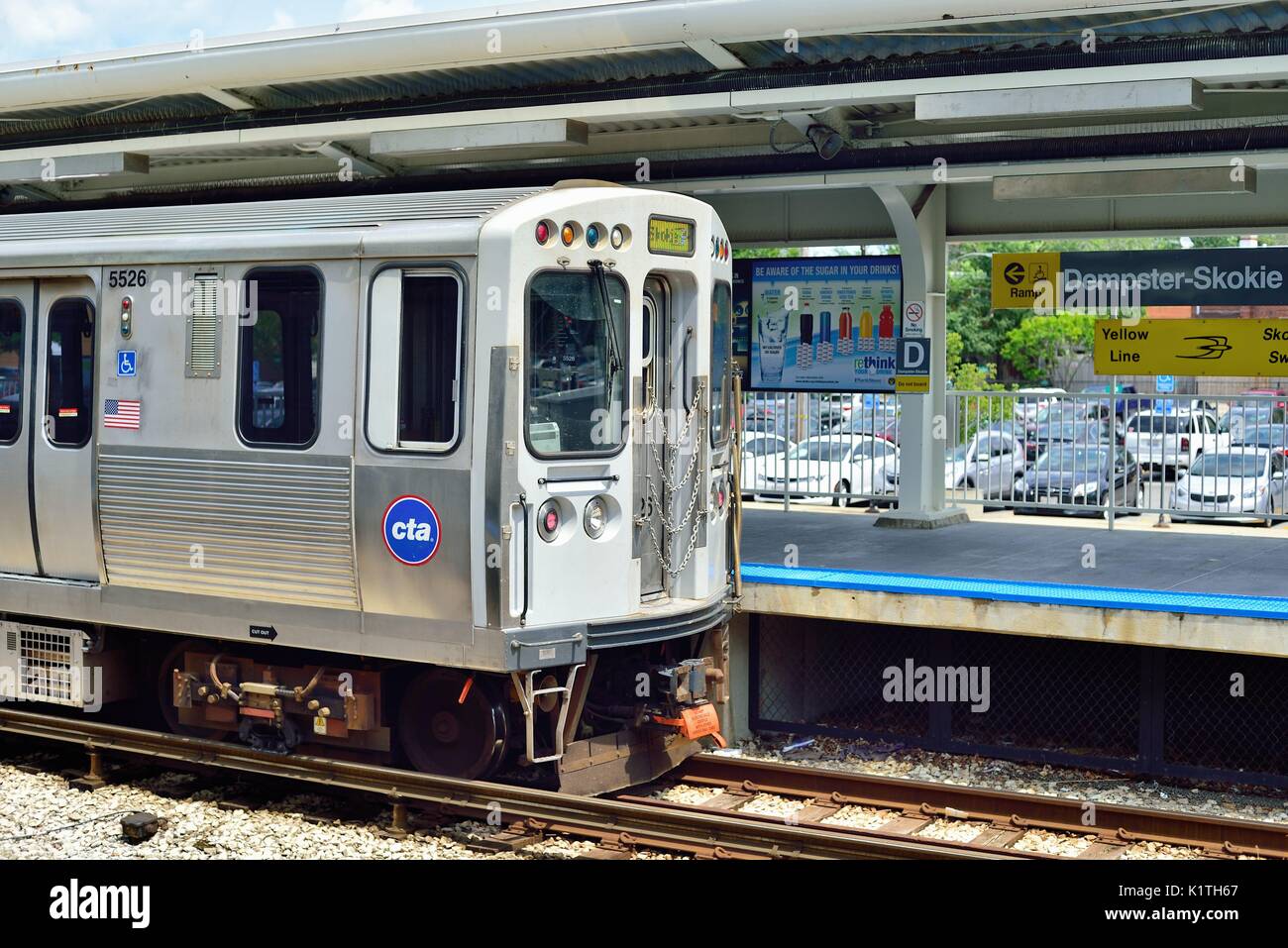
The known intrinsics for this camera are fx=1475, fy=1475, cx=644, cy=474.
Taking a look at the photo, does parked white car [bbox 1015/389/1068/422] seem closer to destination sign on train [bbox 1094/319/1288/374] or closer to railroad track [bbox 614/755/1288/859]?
destination sign on train [bbox 1094/319/1288/374]

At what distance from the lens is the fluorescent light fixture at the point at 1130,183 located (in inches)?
388

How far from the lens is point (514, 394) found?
23.8 feet

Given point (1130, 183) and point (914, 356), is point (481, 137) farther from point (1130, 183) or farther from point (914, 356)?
point (914, 356)

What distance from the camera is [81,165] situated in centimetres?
1212

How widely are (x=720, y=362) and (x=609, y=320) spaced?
45.8 inches

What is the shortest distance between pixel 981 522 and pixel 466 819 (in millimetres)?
7333

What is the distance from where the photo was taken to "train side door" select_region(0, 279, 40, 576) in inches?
352

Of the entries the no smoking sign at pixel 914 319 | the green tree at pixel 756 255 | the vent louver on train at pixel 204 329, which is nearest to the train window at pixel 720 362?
the vent louver on train at pixel 204 329

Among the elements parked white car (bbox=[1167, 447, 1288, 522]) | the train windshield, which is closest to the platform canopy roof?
parked white car (bbox=[1167, 447, 1288, 522])

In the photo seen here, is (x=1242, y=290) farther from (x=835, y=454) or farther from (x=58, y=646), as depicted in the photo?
(x=58, y=646)

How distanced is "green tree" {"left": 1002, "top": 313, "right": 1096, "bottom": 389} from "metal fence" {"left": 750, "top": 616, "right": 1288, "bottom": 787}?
3764 centimetres

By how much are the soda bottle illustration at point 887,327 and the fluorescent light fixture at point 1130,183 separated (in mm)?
2979

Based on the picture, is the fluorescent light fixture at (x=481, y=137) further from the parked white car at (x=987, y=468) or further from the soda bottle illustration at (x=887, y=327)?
the parked white car at (x=987, y=468)

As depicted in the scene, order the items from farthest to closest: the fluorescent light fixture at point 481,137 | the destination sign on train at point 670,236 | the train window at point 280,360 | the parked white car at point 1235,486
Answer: the parked white car at point 1235,486 < the fluorescent light fixture at point 481,137 < the destination sign on train at point 670,236 < the train window at point 280,360
